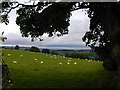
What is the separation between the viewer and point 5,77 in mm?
3633

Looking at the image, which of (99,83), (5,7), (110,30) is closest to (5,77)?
(110,30)

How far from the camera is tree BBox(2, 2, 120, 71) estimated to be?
513 inches

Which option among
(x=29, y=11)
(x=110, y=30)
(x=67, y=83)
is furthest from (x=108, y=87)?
(x=29, y=11)

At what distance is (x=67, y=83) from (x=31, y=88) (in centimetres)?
334

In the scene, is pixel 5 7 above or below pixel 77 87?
above

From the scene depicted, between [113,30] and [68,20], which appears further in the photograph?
[68,20]

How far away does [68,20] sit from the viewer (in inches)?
784

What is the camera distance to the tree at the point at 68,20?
1302cm

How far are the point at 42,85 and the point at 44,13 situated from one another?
19.2 ft

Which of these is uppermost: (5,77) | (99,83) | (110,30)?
(110,30)

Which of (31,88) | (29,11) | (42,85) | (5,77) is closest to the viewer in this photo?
(5,77)

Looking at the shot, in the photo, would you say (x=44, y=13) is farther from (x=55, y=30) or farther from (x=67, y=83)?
(x=67, y=83)

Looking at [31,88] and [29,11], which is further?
[29,11]

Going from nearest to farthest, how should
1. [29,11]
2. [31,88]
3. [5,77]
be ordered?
[5,77], [31,88], [29,11]
